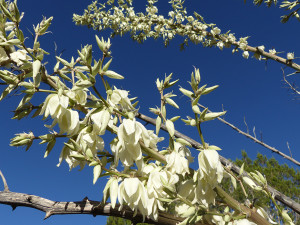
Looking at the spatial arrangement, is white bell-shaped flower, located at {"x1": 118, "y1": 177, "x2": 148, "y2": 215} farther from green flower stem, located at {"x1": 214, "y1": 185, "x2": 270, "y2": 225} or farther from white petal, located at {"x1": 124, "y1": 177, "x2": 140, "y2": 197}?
green flower stem, located at {"x1": 214, "y1": 185, "x2": 270, "y2": 225}

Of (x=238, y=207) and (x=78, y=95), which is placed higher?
(x=78, y=95)

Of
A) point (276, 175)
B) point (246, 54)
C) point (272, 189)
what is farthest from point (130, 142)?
point (276, 175)

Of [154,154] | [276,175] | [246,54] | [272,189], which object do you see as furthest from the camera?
[276,175]

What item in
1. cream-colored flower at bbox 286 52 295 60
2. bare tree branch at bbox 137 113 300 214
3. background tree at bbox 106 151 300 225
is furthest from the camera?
background tree at bbox 106 151 300 225

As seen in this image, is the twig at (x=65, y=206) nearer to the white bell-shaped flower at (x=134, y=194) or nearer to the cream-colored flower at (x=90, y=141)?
the white bell-shaped flower at (x=134, y=194)

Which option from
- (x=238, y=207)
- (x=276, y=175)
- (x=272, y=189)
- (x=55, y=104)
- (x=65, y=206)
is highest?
(x=276, y=175)

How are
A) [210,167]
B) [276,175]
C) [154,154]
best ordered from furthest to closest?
1. [276,175]
2. [154,154]
3. [210,167]

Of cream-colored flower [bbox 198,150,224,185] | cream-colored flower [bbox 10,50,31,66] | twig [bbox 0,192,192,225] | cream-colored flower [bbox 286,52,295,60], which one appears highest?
cream-colored flower [bbox 286,52,295,60]

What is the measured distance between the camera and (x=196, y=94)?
90 centimetres

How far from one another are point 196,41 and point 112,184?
2.84 m

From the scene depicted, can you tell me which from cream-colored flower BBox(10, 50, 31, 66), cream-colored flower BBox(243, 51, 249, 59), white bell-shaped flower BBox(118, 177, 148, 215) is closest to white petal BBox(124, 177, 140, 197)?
white bell-shaped flower BBox(118, 177, 148, 215)

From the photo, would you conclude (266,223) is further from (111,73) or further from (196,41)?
(196,41)

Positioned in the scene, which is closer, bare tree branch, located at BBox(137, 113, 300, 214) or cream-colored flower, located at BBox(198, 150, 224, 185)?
cream-colored flower, located at BBox(198, 150, 224, 185)

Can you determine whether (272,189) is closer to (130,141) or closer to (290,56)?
(130,141)
